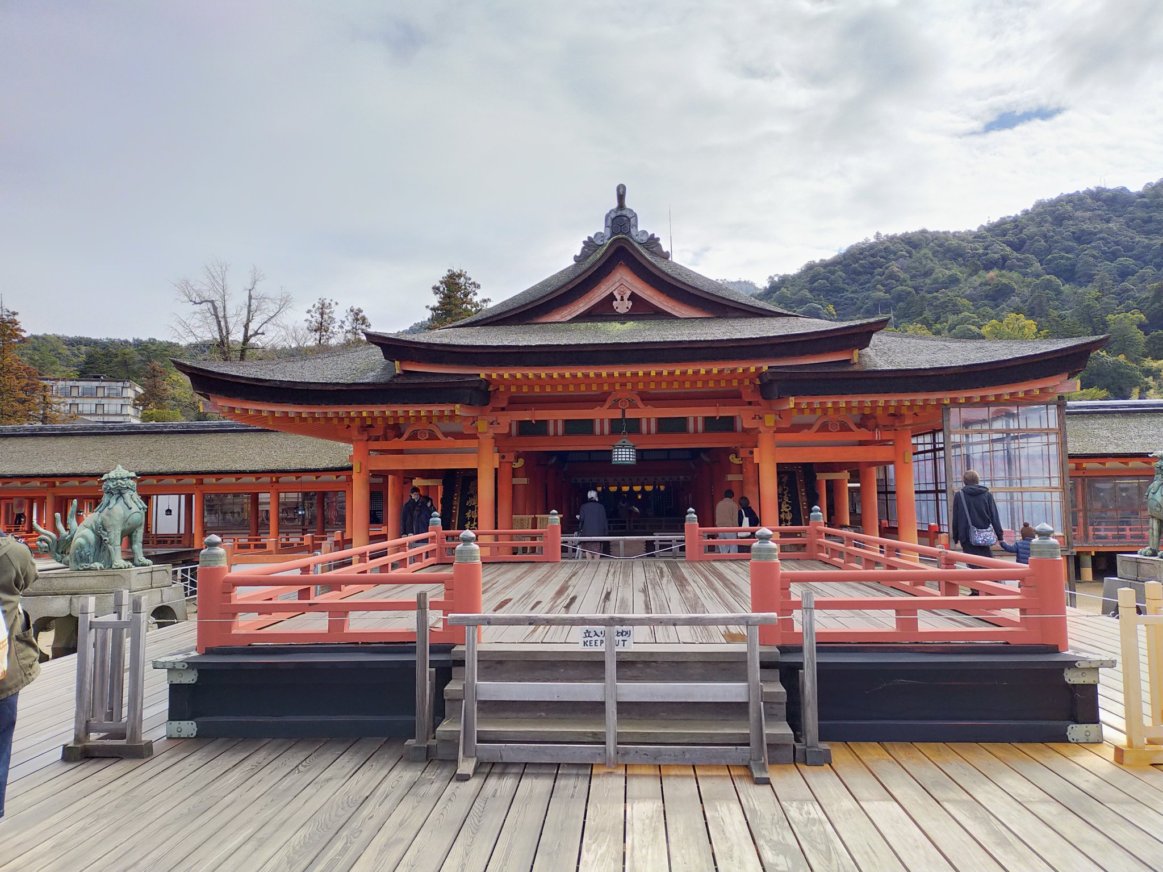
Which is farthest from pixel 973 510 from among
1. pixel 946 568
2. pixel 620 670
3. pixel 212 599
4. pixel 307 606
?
pixel 212 599

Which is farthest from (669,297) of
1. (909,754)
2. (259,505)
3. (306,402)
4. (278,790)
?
(259,505)

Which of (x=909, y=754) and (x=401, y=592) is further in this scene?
(x=401, y=592)

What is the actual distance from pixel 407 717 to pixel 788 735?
3458 mm

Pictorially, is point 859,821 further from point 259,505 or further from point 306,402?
point 259,505

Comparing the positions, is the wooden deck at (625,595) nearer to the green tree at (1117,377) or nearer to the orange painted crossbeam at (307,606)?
the orange painted crossbeam at (307,606)

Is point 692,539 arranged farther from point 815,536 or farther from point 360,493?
point 360,493

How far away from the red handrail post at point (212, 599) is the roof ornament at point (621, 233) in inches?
558

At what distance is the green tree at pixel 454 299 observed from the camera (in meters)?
44.1

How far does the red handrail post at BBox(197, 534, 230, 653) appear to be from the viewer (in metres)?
6.09

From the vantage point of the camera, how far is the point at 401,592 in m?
9.12

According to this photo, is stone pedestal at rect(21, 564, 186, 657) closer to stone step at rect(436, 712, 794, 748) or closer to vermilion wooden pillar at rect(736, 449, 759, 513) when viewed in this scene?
stone step at rect(436, 712, 794, 748)

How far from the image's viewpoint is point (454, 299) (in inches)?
1762

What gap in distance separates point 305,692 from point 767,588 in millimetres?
4495

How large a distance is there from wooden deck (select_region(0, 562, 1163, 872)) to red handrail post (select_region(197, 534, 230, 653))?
97 centimetres
